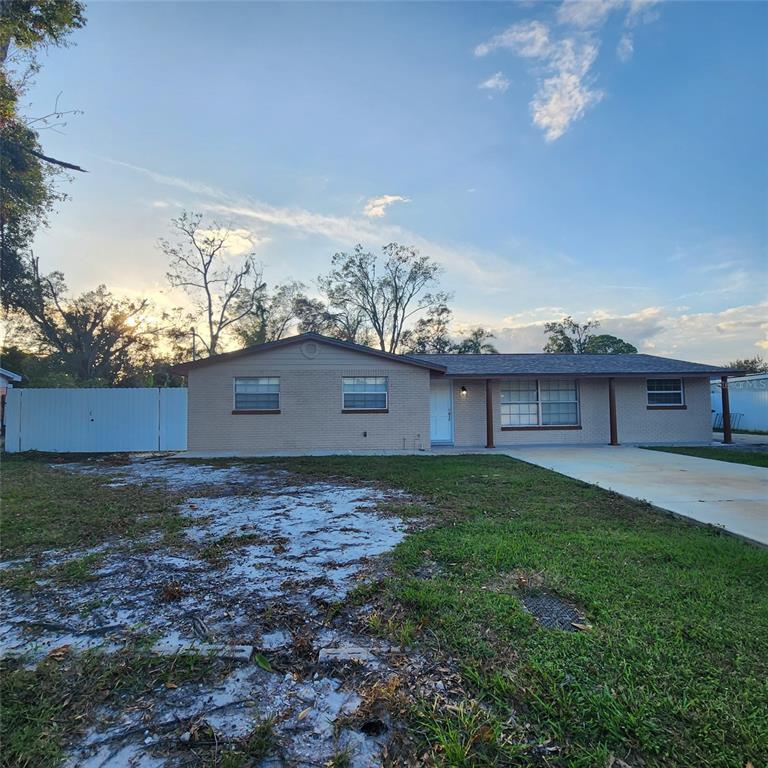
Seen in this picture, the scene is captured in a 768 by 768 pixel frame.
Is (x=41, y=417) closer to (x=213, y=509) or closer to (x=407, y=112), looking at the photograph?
(x=213, y=509)

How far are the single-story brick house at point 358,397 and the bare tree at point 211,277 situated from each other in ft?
60.4

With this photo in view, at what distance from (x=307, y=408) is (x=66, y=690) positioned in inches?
446

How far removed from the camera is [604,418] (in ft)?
48.3

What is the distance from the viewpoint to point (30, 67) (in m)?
9.35

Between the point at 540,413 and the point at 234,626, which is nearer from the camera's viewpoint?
the point at 234,626

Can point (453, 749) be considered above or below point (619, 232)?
below

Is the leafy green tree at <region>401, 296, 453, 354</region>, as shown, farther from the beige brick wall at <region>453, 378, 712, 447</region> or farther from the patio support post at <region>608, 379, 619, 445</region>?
the patio support post at <region>608, 379, 619, 445</region>

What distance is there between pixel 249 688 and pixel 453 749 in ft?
3.52

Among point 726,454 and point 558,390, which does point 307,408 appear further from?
point 726,454

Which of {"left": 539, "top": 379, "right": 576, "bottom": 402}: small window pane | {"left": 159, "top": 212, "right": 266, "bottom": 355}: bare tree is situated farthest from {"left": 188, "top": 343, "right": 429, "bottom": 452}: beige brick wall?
{"left": 159, "top": 212, "right": 266, "bottom": 355}: bare tree

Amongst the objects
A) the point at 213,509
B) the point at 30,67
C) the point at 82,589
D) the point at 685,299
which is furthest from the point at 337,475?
the point at 685,299

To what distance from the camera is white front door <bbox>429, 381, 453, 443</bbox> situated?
1461cm

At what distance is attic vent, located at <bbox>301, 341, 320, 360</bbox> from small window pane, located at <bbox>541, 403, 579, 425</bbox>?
843 cm

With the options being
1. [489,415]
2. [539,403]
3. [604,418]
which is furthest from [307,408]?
[604,418]
